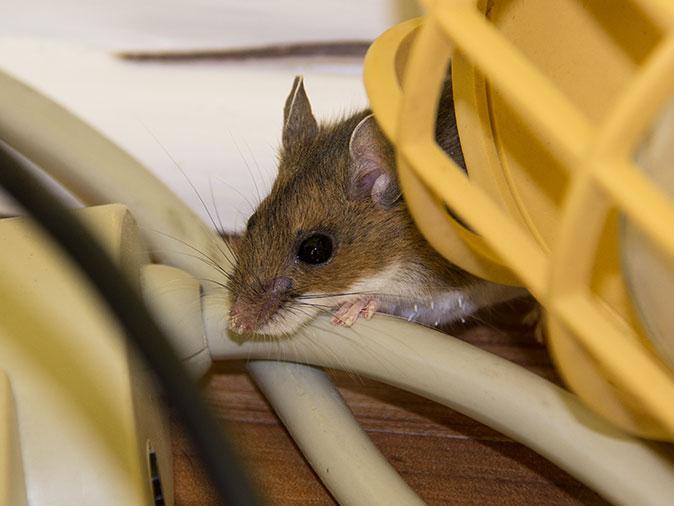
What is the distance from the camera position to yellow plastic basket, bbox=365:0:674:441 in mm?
512

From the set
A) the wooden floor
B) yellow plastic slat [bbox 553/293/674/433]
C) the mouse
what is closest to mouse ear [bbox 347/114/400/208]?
the mouse

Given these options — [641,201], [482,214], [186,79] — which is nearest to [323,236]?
[186,79]

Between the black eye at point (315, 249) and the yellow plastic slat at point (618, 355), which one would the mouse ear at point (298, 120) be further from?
the yellow plastic slat at point (618, 355)

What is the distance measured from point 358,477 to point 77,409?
0.87 feet

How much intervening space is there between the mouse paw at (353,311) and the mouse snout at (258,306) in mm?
66

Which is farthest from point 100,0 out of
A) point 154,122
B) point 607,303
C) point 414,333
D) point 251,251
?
point 607,303

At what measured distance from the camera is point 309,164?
1.21 metres

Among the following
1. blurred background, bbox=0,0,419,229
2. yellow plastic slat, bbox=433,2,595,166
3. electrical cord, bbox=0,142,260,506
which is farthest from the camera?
blurred background, bbox=0,0,419,229

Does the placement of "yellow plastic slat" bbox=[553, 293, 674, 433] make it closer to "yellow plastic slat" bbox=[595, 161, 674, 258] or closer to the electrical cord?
"yellow plastic slat" bbox=[595, 161, 674, 258]

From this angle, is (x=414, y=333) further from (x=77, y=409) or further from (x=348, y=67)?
(x=348, y=67)

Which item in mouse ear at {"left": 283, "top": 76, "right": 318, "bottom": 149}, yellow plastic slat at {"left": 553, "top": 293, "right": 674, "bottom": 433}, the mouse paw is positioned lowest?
yellow plastic slat at {"left": 553, "top": 293, "right": 674, "bottom": 433}

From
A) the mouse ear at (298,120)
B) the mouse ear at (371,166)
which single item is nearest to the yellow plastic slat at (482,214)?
the mouse ear at (371,166)

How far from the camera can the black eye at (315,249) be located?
117cm

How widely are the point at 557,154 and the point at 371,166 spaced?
388 mm
